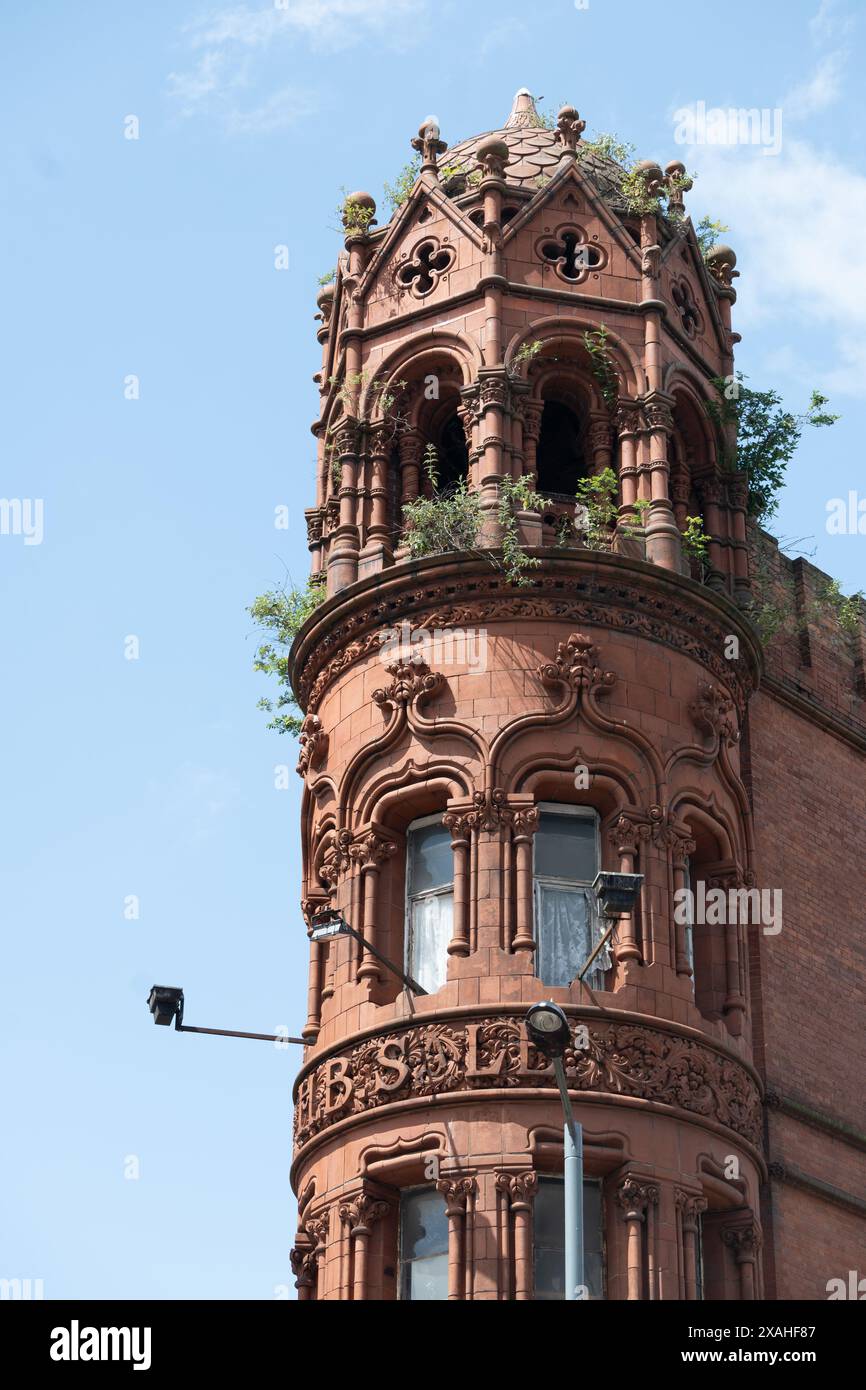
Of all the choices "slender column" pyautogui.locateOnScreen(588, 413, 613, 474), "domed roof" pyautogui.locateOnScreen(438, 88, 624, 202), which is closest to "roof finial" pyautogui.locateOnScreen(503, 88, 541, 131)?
"domed roof" pyautogui.locateOnScreen(438, 88, 624, 202)

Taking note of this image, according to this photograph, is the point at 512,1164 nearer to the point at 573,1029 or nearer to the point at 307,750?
the point at 573,1029

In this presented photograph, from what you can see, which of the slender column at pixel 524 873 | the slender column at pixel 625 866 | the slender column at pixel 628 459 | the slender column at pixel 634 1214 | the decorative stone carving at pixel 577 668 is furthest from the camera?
the slender column at pixel 628 459

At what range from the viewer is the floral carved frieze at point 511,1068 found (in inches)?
991

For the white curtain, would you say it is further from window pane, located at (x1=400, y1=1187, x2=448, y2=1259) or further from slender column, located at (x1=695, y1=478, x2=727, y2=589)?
slender column, located at (x1=695, y1=478, x2=727, y2=589)

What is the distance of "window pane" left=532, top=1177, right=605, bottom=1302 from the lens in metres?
24.6

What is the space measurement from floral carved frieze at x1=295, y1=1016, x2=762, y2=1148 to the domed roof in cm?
1242

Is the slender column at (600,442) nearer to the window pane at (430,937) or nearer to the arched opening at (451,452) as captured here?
the arched opening at (451,452)

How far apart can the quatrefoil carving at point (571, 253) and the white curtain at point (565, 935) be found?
8831 millimetres

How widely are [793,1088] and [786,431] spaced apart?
9.15 metres

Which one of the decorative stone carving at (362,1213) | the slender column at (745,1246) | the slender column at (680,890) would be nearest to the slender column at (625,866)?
the slender column at (680,890)

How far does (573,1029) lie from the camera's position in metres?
25.3

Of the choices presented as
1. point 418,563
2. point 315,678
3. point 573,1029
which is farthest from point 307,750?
point 573,1029
